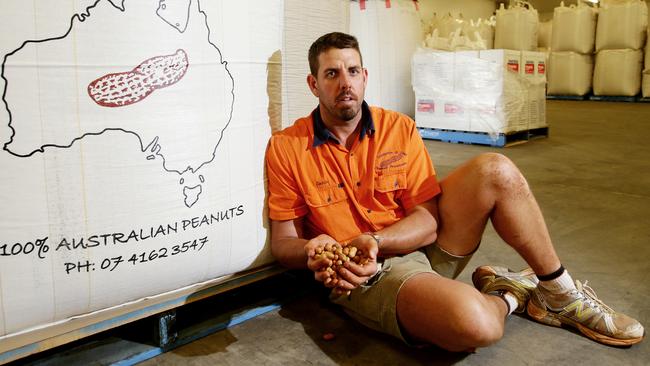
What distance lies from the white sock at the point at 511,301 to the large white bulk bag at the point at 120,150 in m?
0.95

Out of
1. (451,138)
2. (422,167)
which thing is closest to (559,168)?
(451,138)

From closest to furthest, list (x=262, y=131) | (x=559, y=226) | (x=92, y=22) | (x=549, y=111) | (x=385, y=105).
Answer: (x=92, y=22), (x=262, y=131), (x=559, y=226), (x=385, y=105), (x=549, y=111)

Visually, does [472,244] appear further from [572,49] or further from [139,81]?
[572,49]

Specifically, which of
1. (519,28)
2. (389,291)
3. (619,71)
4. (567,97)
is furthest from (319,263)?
(567,97)

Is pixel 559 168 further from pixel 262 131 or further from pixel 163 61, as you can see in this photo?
pixel 163 61

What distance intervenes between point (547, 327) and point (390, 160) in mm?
802

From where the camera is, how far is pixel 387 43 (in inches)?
226

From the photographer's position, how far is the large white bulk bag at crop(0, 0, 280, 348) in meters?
1.34

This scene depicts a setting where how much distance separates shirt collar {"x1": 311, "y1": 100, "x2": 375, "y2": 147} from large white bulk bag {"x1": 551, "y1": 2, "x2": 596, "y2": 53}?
9.79m

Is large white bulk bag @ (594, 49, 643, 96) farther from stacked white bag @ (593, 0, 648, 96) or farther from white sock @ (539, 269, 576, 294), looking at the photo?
white sock @ (539, 269, 576, 294)

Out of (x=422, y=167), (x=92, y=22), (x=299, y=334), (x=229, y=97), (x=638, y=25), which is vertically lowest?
(x=299, y=334)

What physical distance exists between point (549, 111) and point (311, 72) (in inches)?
335

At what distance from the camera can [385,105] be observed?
615 centimetres

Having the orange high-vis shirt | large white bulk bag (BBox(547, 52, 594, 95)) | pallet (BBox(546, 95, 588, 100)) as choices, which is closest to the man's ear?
the orange high-vis shirt
